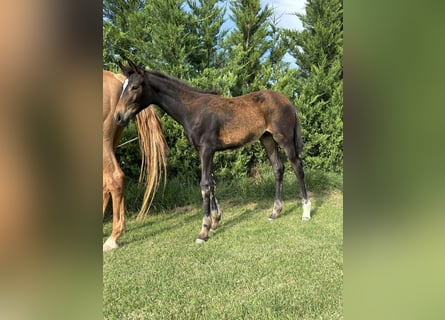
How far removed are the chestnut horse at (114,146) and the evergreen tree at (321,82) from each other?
241 centimetres

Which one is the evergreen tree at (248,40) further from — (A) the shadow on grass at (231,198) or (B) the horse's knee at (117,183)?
(B) the horse's knee at (117,183)

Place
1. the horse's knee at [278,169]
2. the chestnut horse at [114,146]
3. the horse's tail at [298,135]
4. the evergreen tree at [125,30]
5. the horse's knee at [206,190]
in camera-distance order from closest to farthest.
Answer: the chestnut horse at [114,146], the horse's knee at [206,190], the horse's tail at [298,135], the horse's knee at [278,169], the evergreen tree at [125,30]

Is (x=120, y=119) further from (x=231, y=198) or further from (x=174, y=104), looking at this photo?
(x=231, y=198)

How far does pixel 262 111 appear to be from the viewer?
10.4ft

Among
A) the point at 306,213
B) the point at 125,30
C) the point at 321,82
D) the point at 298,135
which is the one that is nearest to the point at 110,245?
the point at 306,213

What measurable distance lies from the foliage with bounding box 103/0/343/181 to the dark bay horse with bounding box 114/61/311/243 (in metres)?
0.98

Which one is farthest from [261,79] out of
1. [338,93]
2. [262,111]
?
[262,111]

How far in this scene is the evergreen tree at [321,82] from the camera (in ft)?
14.9

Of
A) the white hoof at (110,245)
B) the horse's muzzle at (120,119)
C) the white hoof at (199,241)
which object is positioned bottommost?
the white hoof at (199,241)

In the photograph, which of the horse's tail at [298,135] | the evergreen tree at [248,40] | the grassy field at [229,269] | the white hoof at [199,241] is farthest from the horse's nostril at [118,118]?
the evergreen tree at [248,40]

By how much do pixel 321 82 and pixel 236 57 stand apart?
129 cm
